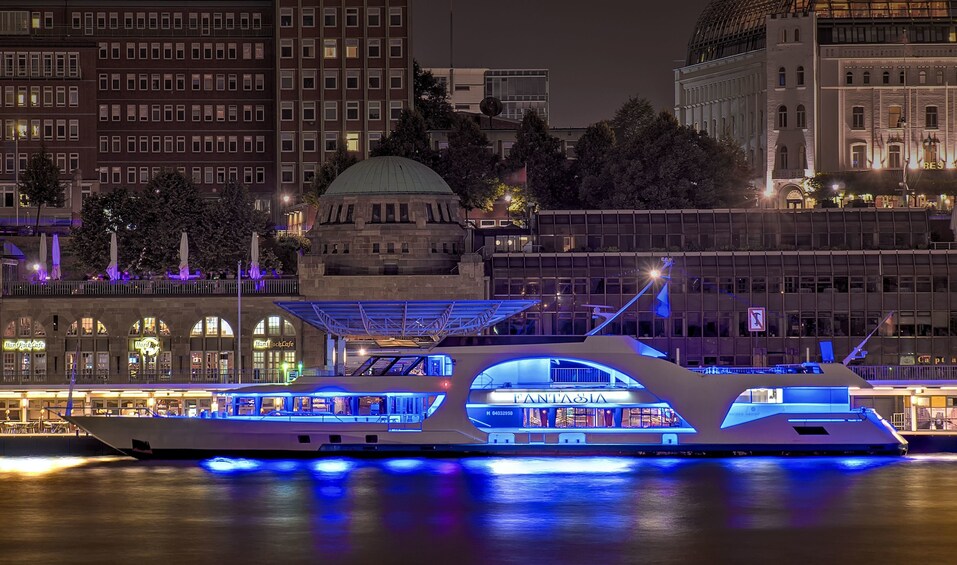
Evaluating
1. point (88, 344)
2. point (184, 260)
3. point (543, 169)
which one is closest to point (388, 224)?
point (184, 260)

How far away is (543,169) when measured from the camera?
541 feet

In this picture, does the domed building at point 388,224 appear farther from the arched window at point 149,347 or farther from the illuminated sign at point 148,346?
the illuminated sign at point 148,346

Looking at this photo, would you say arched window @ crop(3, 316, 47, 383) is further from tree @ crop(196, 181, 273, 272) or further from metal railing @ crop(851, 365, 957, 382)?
metal railing @ crop(851, 365, 957, 382)

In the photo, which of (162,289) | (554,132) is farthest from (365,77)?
(162,289)

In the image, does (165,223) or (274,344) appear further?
(165,223)

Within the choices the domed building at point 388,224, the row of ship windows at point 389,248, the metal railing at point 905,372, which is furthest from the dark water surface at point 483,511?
the row of ship windows at point 389,248

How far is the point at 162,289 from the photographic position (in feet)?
422

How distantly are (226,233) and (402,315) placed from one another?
3505 centimetres

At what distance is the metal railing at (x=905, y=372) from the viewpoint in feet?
368

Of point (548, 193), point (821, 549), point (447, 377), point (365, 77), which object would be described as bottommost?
point (821, 549)

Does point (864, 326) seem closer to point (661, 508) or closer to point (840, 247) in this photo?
point (840, 247)

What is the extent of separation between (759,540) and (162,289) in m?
65.4

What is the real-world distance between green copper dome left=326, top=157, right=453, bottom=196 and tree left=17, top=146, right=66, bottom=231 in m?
47.5

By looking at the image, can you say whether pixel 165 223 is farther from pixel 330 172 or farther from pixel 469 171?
pixel 469 171
